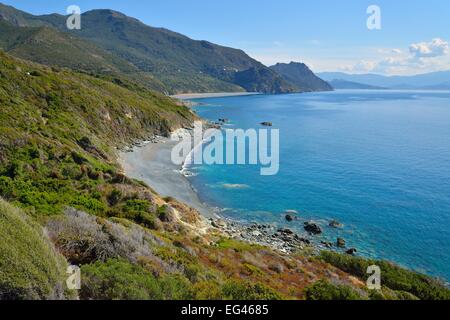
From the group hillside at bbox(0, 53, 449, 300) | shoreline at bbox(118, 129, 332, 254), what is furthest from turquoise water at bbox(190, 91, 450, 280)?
hillside at bbox(0, 53, 449, 300)

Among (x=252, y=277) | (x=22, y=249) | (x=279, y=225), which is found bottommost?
(x=279, y=225)

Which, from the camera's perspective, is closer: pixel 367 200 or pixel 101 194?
pixel 101 194

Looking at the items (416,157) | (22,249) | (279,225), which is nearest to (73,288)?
(22,249)

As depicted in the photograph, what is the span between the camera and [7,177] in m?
30.6

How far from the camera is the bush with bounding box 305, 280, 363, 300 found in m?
17.5

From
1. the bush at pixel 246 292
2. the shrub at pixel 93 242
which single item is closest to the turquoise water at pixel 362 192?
the bush at pixel 246 292

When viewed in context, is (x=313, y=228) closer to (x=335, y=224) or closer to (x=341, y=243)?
(x=335, y=224)

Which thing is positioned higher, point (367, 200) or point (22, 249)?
point (22, 249)

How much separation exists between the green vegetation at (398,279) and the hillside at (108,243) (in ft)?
0.27

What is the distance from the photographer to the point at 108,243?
16.3 metres

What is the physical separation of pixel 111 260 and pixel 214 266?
6.96 metres

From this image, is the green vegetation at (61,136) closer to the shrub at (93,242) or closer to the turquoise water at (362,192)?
the shrub at (93,242)

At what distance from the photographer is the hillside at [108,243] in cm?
1286

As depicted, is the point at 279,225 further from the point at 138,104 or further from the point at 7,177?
the point at 138,104
